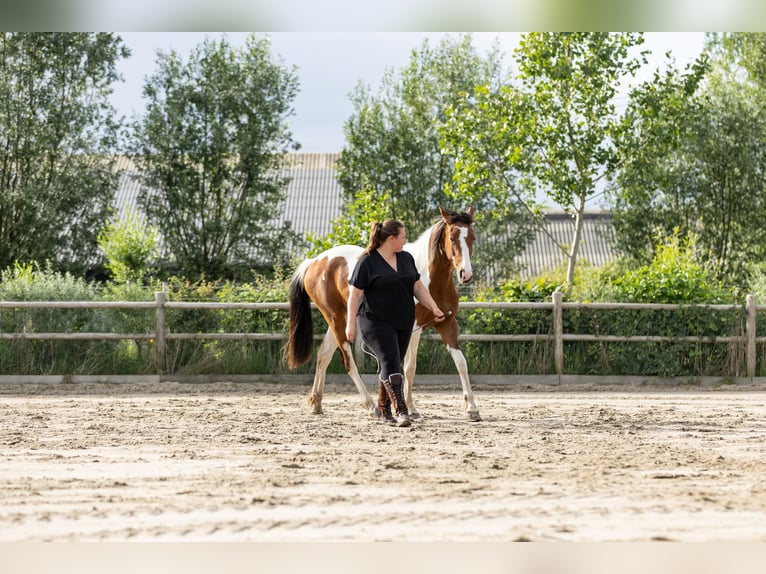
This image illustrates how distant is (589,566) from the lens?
10.1 ft

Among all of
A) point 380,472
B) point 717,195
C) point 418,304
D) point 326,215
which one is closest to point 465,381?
point 418,304

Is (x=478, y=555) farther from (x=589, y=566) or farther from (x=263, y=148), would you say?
(x=263, y=148)

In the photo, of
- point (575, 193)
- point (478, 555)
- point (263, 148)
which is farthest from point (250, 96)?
point (478, 555)

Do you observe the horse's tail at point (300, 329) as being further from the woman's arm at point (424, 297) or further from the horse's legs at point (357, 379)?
the woman's arm at point (424, 297)

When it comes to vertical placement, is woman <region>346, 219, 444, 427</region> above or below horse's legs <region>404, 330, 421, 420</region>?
above

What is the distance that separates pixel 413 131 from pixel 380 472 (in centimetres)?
1977

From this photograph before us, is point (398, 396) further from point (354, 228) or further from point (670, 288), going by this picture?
point (354, 228)

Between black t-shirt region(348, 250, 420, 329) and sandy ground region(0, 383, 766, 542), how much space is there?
90 cm

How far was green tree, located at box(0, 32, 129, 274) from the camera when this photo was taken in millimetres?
21250

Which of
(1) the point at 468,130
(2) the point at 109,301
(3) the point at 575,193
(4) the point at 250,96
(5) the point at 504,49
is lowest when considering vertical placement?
(2) the point at 109,301

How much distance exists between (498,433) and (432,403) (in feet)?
8.06

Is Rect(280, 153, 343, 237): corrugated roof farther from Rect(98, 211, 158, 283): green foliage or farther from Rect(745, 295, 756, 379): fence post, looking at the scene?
Rect(745, 295, 756, 379): fence post

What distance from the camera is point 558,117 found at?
682 inches

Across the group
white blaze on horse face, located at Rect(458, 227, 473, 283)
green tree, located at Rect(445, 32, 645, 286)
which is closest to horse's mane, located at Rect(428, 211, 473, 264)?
white blaze on horse face, located at Rect(458, 227, 473, 283)
